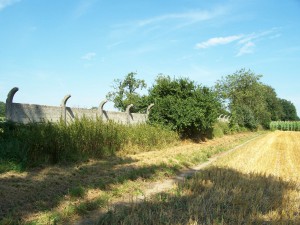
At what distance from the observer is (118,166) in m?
10.3

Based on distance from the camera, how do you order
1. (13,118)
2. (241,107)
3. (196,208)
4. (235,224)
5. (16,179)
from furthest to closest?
(241,107) → (13,118) → (16,179) → (196,208) → (235,224)

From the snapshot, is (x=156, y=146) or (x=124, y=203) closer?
(x=124, y=203)

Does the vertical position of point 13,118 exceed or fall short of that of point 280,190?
it exceeds it

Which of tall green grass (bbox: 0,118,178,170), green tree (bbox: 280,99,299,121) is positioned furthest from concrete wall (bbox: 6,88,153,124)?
green tree (bbox: 280,99,299,121)

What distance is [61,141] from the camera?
1016 centimetres

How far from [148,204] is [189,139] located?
53.2 ft

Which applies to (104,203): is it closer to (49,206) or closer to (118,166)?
(49,206)

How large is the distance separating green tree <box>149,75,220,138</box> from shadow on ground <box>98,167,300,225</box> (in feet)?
39.8

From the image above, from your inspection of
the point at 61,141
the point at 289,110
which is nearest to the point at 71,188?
the point at 61,141

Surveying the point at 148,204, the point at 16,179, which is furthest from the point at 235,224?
the point at 16,179

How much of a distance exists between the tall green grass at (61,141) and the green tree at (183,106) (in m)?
5.61

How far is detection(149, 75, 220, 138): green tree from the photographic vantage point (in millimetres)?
20047

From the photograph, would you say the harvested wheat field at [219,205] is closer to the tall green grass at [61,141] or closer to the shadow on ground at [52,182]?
the shadow on ground at [52,182]

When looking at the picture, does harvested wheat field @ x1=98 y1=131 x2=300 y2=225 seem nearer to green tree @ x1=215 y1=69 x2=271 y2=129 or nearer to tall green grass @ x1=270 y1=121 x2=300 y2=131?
green tree @ x1=215 y1=69 x2=271 y2=129
